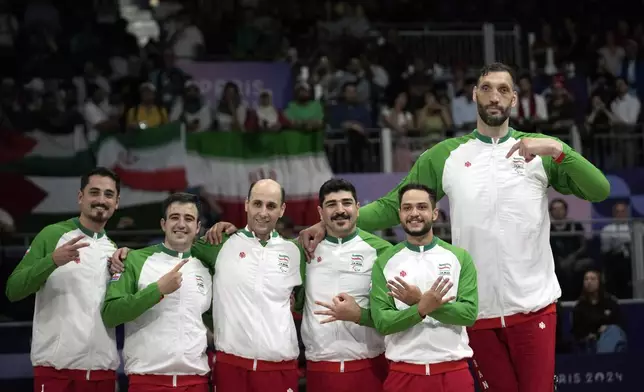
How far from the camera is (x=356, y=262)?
22.0 feet

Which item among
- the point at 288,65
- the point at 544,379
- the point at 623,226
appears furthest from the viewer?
the point at 288,65

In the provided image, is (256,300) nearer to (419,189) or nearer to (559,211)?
(419,189)

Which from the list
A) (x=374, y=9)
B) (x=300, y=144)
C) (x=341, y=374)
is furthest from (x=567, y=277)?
(x=374, y=9)

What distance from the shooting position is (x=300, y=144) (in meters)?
13.0

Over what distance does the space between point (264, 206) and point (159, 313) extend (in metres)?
1.01

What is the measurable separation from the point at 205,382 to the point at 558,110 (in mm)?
9495

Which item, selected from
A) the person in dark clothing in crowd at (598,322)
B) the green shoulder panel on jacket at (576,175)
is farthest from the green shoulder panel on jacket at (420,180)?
the person in dark clothing in crowd at (598,322)

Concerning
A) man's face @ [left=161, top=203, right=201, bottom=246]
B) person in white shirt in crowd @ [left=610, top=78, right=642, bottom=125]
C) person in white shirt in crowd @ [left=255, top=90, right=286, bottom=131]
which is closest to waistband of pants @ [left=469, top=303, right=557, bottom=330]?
man's face @ [left=161, top=203, right=201, bottom=246]

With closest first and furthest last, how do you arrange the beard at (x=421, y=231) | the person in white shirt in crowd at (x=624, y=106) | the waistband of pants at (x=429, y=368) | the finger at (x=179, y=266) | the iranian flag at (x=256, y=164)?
the waistband of pants at (x=429, y=368)
the beard at (x=421, y=231)
the finger at (x=179, y=266)
the iranian flag at (x=256, y=164)
the person in white shirt in crowd at (x=624, y=106)

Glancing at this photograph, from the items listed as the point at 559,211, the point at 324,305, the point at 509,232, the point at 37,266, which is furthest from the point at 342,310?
the point at 559,211

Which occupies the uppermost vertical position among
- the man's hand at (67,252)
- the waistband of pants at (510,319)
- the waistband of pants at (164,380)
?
the man's hand at (67,252)

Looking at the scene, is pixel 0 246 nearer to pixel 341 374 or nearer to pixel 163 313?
pixel 163 313

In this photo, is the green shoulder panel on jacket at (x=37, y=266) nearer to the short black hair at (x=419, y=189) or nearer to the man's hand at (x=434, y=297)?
the short black hair at (x=419, y=189)

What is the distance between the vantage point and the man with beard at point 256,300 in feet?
21.5
